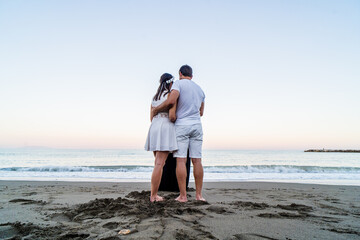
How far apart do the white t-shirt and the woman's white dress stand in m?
0.14

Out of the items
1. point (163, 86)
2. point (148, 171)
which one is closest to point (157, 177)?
point (163, 86)

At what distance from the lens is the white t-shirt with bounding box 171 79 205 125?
2.99 metres

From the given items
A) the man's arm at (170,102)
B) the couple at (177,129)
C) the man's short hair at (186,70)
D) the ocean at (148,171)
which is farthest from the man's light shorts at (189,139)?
the ocean at (148,171)

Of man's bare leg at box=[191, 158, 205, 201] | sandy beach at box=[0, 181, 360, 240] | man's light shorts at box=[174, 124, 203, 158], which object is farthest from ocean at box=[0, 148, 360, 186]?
sandy beach at box=[0, 181, 360, 240]

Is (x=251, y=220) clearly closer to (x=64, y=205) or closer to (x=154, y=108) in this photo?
(x=154, y=108)

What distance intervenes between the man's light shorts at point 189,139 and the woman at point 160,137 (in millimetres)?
69

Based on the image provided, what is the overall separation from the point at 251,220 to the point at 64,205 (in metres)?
2.12

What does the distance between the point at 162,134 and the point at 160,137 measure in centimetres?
5

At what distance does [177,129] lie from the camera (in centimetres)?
296

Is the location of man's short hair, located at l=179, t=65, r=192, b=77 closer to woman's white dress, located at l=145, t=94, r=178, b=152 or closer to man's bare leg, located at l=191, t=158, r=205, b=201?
woman's white dress, located at l=145, t=94, r=178, b=152

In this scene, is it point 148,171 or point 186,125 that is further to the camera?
point 148,171

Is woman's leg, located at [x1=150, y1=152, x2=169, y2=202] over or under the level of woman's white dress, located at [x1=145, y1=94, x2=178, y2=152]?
under

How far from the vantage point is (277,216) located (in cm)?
228

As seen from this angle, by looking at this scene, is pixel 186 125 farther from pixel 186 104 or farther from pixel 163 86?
pixel 163 86
